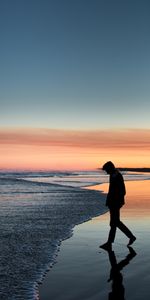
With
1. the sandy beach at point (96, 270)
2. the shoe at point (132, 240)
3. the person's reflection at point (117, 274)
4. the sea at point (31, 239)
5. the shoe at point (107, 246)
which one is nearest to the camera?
the person's reflection at point (117, 274)

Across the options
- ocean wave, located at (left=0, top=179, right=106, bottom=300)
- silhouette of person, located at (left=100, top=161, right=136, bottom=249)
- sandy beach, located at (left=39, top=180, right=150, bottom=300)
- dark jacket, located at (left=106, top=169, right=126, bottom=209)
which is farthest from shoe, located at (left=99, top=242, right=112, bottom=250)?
ocean wave, located at (left=0, top=179, right=106, bottom=300)

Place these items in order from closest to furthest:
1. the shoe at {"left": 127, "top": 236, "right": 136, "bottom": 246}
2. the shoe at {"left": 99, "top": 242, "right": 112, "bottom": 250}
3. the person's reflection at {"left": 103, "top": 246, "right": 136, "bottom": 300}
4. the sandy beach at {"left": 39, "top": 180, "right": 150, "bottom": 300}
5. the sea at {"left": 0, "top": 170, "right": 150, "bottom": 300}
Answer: the person's reflection at {"left": 103, "top": 246, "right": 136, "bottom": 300}, the sandy beach at {"left": 39, "top": 180, "right": 150, "bottom": 300}, the sea at {"left": 0, "top": 170, "right": 150, "bottom": 300}, the shoe at {"left": 99, "top": 242, "right": 112, "bottom": 250}, the shoe at {"left": 127, "top": 236, "right": 136, "bottom": 246}

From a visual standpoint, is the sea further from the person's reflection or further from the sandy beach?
the person's reflection

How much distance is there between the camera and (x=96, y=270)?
7727 mm

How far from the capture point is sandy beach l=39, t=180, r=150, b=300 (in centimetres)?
626

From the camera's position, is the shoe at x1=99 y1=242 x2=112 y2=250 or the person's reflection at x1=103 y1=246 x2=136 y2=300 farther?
the shoe at x1=99 y1=242 x2=112 y2=250

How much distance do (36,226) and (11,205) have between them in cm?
688

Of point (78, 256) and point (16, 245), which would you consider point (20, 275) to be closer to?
point (78, 256)

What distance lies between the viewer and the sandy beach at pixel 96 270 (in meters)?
6.26

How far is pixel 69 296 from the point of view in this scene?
20.0 ft

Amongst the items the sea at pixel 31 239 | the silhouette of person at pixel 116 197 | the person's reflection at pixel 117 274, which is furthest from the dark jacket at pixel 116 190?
the sea at pixel 31 239

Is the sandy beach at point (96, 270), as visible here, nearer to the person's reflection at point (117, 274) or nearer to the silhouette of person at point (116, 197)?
the person's reflection at point (117, 274)

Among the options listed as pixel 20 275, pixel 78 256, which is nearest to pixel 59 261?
pixel 78 256

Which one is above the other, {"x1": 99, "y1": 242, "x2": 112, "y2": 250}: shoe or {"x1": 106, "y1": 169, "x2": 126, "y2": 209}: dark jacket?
{"x1": 106, "y1": 169, "x2": 126, "y2": 209}: dark jacket
